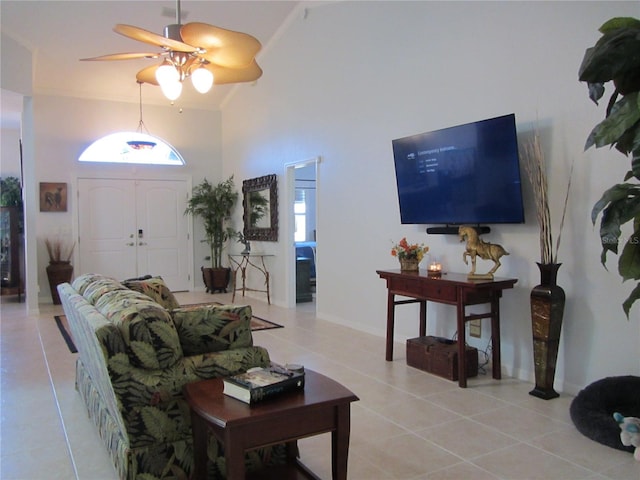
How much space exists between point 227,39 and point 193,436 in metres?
2.43

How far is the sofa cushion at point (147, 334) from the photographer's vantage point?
210 centimetres

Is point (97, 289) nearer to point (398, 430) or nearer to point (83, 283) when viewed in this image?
point (83, 283)

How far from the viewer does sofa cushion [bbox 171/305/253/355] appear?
2355 millimetres

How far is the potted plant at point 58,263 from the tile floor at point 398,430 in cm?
319

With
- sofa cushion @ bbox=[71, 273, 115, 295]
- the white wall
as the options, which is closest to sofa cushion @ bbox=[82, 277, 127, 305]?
sofa cushion @ bbox=[71, 273, 115, 295]

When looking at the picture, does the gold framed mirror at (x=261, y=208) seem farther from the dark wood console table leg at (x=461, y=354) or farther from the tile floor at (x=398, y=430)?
the dark wood console table leg at (x=461, y=354)

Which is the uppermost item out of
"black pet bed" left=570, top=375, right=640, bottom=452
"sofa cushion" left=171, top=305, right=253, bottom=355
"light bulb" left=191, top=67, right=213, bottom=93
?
"light bulb" left=191, top=67, right=213, bottom=93

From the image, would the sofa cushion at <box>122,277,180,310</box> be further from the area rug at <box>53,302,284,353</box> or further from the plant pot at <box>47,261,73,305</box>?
the plant pot at <box>47,261,73,305</box>

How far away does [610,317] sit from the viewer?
328cm

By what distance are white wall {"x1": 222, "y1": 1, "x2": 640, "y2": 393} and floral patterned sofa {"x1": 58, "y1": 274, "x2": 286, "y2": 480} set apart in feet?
7.61

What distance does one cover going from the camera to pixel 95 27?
20.4 feet

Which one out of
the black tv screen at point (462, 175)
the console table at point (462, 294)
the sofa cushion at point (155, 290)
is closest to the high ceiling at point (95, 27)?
the black tv screen at point (462, 175)

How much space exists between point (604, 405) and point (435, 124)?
2696mm

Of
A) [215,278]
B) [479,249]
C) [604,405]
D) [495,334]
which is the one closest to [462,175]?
[479,249]
